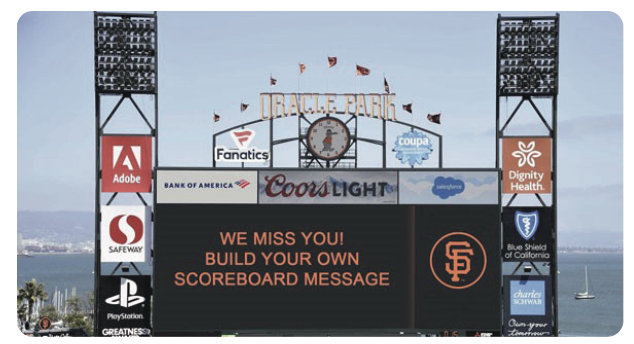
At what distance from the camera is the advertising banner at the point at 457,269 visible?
2575cm

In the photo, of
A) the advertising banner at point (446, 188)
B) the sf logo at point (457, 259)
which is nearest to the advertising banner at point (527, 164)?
the advertising banner at point (446, 188)

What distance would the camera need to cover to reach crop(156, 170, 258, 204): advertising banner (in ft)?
84.5

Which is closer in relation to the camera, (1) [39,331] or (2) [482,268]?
(2) [482,268]

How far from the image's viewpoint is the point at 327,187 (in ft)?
85.4

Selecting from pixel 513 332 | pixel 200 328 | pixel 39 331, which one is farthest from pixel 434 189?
pixel 39 331

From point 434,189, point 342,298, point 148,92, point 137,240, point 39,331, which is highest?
point 148,92

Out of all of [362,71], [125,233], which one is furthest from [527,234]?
[125,233]

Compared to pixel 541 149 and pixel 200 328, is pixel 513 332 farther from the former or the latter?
pixel 200 328

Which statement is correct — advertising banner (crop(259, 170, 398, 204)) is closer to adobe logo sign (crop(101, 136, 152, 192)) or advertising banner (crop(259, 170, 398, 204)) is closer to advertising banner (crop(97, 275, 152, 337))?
adobe logo sign (crop(101, 136, 152, 192))

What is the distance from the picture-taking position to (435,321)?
A: 1014 inches

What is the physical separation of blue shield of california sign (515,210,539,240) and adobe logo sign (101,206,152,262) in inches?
439

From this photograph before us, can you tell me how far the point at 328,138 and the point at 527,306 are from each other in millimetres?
7947

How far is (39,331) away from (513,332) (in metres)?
17.1

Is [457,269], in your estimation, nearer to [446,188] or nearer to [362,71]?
[446,188]
